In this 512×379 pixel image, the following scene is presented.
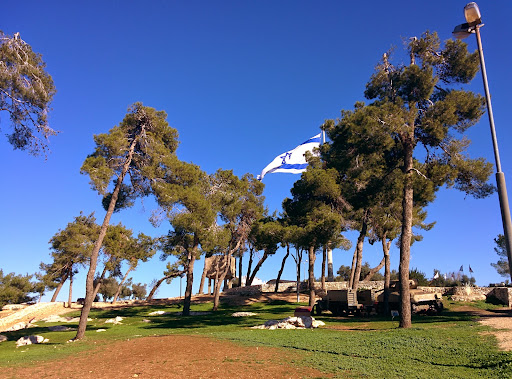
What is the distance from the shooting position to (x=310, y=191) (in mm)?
29594

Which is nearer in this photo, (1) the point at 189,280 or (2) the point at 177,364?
(2) the point at 177,364

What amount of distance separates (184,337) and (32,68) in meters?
13.2

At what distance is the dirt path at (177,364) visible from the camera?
32.9ft

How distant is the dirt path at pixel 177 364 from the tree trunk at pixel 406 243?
26.0 ft

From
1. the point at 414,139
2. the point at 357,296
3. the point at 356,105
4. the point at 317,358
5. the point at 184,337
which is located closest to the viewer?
the point at 317,358

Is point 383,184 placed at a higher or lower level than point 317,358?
higher

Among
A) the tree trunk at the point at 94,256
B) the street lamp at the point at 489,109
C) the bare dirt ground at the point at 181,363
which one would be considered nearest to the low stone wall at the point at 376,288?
the bare dirt ground at the point at 181,363

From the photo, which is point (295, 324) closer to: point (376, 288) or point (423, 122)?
point (423, 122)

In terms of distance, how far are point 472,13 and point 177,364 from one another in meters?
12.4

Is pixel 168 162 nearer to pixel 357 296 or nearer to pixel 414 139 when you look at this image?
pixel 414 139

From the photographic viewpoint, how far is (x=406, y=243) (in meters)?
18.3

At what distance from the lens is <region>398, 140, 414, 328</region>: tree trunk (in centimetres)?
1752

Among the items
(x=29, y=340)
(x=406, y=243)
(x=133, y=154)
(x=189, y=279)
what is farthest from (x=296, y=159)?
(x=29, y=340)

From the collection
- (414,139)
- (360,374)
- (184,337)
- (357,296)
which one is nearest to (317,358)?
(360,374)
